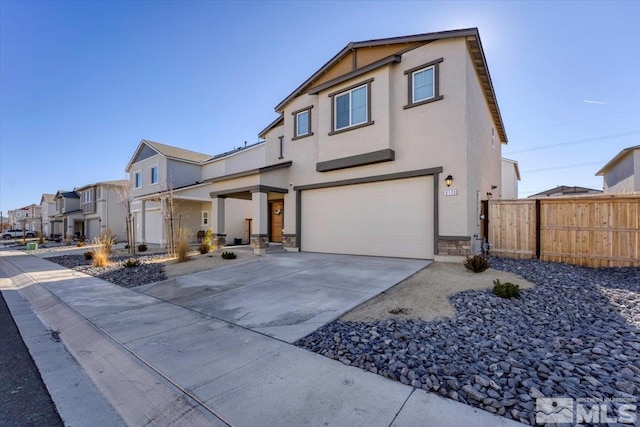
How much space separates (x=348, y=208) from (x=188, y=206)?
14.0 metres

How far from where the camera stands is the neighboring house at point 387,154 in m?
9.20

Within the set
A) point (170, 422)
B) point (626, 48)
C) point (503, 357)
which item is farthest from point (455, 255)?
point (626, 48)

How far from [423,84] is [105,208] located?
30.9m

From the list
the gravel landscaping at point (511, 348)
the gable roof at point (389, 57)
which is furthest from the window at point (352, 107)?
the gravel landscaping at point (511, 348)

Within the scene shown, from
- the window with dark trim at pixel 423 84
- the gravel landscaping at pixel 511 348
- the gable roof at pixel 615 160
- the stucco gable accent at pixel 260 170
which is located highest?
the window with dark trim at pixel 423 84

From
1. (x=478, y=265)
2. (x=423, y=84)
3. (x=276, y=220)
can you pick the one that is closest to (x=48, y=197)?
(x=276, y=220)

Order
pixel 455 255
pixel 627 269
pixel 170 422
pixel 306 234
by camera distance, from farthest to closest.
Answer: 1. pixel 306 234
2. pixel 455 255
3. pixel 627 269
4. pixel 170 422

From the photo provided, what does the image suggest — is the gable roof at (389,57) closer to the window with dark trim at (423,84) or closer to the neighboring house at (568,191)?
the window with dark trim at (423,84)

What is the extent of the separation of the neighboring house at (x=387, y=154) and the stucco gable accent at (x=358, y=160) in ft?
0.12

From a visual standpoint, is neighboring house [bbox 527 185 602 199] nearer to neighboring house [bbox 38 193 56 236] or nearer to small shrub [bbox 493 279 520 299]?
small shrub [bbox 493 279 520 299]

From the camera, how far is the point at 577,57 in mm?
11383

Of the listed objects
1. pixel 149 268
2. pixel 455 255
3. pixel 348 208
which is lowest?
pixel 149 268

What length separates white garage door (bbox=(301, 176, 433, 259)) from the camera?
988 cm

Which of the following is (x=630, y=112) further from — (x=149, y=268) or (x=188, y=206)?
(x=188, y=206)
